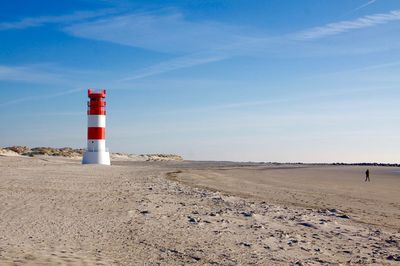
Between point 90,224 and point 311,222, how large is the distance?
588cm

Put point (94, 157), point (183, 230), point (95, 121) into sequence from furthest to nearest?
point (95, 121), point (94, 157), point (183, 230)

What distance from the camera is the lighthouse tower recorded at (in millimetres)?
39500

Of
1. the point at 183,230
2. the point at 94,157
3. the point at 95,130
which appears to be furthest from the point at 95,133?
the point at 183,230

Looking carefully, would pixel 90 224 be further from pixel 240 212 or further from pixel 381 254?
pixel 381 254

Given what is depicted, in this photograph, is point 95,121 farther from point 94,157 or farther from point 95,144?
point 94,157

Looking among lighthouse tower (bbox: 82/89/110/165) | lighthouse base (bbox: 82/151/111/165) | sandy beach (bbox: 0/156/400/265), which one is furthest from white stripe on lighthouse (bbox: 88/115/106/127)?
sandy beach (bbox: 0/156/400/265)

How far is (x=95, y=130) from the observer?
3950cm

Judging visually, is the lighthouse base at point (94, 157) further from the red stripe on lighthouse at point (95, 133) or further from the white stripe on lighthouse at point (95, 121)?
the white stripe on lighthouse at point (95, 121)

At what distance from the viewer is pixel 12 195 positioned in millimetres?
15562

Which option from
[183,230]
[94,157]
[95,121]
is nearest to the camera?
[183,230]

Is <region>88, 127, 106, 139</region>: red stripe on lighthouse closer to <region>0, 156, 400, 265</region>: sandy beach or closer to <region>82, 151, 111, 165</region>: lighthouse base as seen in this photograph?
<region>82, 151, 111, 165</region>: lighthouse base

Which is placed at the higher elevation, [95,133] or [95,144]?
[95,133]

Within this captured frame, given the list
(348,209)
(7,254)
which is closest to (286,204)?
(348,209)

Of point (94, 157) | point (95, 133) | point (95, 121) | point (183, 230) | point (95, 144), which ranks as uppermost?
point (95, 121)
